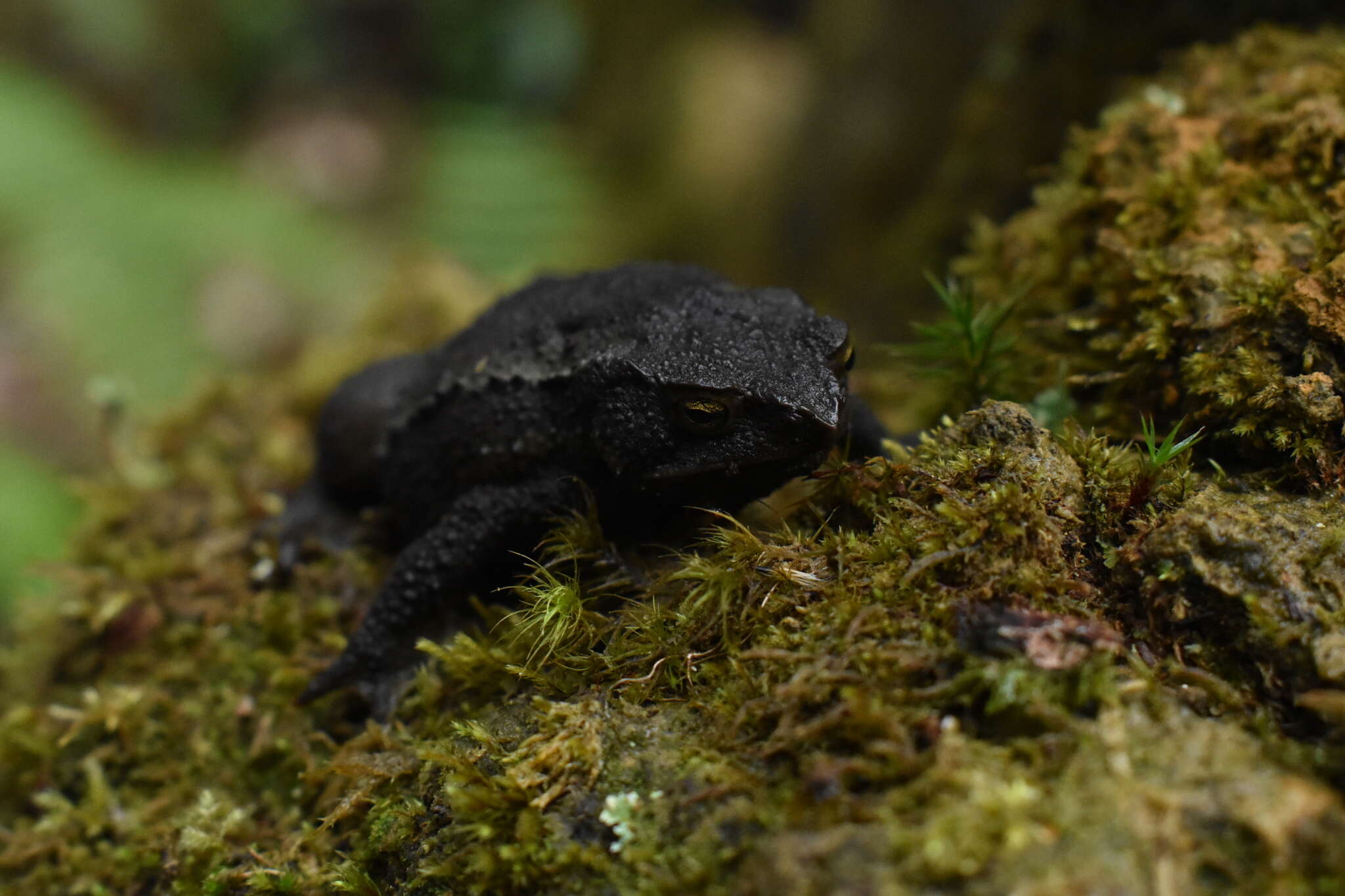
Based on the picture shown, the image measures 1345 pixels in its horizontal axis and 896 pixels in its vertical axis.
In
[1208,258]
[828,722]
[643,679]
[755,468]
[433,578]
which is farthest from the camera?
[433,578]

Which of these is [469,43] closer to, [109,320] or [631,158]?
[631,158]

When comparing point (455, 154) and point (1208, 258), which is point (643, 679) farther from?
A: point (455, 154)

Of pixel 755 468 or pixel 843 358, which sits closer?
A: pixel 755 468

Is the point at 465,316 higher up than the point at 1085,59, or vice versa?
the point at 1085,59

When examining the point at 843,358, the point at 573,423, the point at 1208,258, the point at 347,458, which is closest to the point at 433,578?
the point at 573,423

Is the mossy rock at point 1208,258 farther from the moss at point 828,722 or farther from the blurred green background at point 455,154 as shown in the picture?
the blurred green background at point 455,154

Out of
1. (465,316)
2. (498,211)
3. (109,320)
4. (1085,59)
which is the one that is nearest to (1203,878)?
(1085,59)
